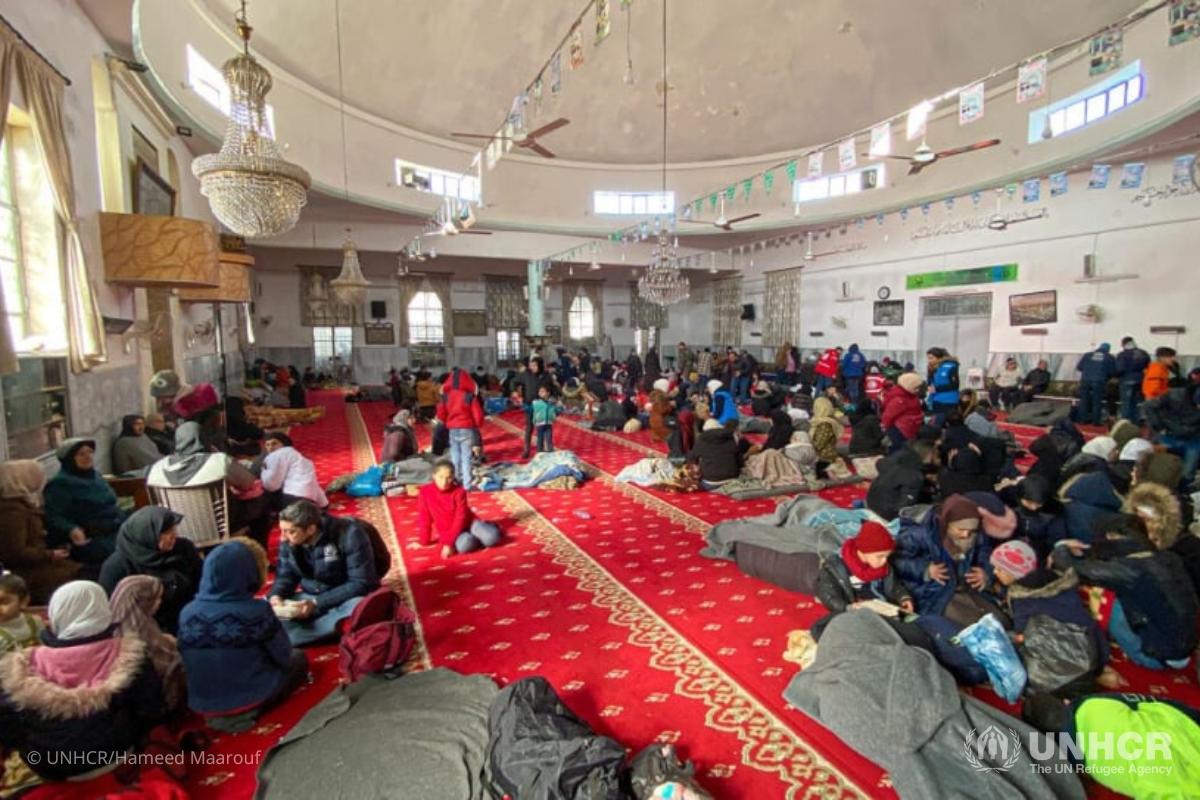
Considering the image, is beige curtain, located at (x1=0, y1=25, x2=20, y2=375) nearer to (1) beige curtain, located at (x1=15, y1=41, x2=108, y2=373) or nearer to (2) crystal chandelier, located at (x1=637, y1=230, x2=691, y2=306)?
(1) beige curtain, located at (x1=15, y1=41, x2=108, y2=373)

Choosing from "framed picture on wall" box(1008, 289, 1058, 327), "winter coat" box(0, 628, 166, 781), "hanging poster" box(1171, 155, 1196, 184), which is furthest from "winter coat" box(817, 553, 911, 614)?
"framed picture on wall" box(1008, 289, 1058, 327)

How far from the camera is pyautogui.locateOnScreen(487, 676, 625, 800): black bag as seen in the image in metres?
1.84

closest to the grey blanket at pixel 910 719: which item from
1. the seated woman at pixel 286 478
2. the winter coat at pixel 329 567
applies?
the winter coat at pixel 329 567

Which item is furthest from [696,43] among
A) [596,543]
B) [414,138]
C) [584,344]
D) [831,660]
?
[831,660]

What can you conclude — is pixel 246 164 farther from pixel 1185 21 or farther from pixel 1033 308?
pixel 1033 308

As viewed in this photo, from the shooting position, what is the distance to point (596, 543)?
4.57 metres

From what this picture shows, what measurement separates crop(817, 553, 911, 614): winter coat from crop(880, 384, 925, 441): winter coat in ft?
10.9

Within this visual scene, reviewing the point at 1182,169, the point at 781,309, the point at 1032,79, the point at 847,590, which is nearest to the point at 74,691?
the point at 847,590

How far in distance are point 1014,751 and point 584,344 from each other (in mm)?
19016

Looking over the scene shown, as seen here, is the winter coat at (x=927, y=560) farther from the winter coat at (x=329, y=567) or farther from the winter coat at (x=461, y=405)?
the winter coat at (x=461, y=405)

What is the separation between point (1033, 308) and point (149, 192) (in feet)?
45.7

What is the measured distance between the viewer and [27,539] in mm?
3072

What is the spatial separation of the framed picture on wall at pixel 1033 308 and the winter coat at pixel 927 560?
1015 cm

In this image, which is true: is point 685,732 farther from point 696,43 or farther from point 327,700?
point 696,43
